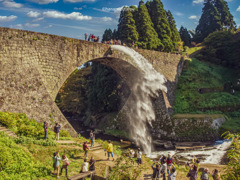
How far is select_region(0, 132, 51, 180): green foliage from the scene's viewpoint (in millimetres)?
8828

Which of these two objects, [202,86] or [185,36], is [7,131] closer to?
[202,86]

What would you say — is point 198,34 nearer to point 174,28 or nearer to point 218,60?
point 174,28

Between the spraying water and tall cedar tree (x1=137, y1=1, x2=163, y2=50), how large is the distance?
913 centimetres

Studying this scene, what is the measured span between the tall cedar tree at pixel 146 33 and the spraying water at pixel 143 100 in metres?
9.13

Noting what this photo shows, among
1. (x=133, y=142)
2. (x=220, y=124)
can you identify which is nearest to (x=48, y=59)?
(x=133, y=142)

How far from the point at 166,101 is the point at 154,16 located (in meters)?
20.2

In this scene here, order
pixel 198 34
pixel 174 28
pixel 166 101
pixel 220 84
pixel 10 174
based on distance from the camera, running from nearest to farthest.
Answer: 1. pixel 10 174
2. pixel 166 101
3. pixel 220 84
4. pixel 174 28
5. pixel 198 34

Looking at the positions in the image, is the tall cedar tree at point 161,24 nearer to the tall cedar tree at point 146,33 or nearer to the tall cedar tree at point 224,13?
the tall cedar tree at point 146,33

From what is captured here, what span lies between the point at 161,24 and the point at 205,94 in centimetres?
1606

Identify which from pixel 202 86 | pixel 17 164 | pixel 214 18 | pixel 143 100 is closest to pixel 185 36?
pixel 214 18

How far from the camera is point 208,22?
64562mm

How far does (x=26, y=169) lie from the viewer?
9.48m

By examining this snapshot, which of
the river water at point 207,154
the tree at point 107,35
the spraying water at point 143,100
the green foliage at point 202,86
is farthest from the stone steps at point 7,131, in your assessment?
the tree at point 107,35

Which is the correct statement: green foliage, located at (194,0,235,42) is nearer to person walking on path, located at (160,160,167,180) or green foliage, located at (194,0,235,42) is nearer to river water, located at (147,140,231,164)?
river water, located at (147,140,231,164)
